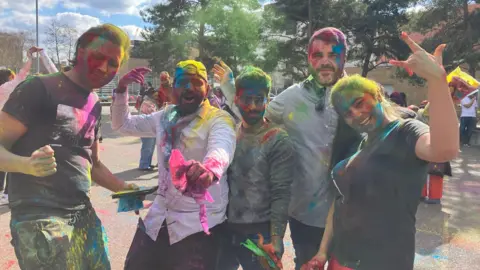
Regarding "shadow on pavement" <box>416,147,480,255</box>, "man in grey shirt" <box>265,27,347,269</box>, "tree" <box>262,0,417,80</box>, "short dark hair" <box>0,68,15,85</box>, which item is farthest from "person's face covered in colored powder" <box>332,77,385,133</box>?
"tree" <box>262,0,417,80</box>

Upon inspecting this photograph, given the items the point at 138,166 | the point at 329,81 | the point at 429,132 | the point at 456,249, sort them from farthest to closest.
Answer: the point at 138,166, the point at 456,249, the point at 329,81, the point at 429,132

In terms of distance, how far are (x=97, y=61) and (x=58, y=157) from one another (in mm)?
507

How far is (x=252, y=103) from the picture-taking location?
85.5 inches

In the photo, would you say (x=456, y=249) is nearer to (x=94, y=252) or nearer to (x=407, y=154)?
(x=407, y=154)

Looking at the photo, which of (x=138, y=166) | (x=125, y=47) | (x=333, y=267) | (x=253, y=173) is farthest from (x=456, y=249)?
(x=138, y=166)

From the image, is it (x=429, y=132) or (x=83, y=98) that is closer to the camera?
(x=429, y=132)

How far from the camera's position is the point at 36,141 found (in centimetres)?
180

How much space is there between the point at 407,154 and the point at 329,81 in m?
0.79

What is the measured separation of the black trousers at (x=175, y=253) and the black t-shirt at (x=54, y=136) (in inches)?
16.2

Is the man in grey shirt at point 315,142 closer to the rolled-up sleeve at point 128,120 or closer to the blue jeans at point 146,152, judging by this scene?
the rolled-up sleeve at point 128,120

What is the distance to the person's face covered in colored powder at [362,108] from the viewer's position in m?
1.82

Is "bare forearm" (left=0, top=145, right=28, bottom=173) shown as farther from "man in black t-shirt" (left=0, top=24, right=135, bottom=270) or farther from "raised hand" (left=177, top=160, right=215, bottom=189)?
"raised hand" (left=177, top=160, right=215, bottom=189)

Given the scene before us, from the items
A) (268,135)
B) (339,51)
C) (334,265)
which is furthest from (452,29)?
(334,265)

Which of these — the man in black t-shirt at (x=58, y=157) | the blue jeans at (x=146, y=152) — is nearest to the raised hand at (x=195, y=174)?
the man in black t-shirt at (x=58, y=157)
